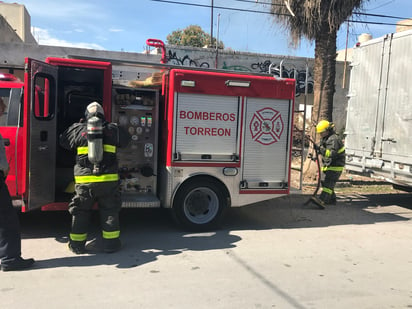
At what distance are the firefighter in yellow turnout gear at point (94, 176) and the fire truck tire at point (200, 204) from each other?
1223mm

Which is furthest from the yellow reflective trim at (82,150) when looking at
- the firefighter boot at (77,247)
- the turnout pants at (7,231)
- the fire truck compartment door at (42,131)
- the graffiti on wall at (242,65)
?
the graffiti on wall at (242,65)

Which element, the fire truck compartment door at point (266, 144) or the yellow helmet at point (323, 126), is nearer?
the fire truck compartment door at point (266, 144)

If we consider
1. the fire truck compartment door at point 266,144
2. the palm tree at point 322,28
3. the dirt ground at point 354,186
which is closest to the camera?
the fire truck compartment door at point 266,144

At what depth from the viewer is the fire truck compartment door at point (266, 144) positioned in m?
5.99

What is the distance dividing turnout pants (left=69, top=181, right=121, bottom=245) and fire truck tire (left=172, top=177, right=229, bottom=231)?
1.21m

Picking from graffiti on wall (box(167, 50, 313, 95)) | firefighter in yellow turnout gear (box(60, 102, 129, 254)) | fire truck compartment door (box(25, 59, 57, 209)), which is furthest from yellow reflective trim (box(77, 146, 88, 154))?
graffiti on wall (box(167, 50, 313, 95))

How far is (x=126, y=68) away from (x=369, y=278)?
14.7 feet

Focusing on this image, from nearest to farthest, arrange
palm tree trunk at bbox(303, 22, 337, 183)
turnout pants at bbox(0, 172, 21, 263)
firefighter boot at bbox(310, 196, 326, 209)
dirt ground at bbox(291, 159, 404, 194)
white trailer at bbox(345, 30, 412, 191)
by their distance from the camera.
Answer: turnout pants at bbox(0, 172, 21, 263)
white trailer at bbox(345, 30, 412, 191)
firefighter boot at bbox(310, 196, 326, 209)
dirt ground at bbox(291, 159, 404, 194)
palm tree trunk at bbox(303, 22, 337, 183)

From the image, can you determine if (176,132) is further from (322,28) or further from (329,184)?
(322,28)

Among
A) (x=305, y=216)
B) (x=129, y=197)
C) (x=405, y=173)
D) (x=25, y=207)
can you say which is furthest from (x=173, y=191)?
(x=405, y=173)

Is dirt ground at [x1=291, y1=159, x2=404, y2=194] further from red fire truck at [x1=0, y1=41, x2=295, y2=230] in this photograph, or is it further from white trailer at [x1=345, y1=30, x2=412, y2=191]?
red fire truck at [x1=0, y1=41, x2=295, y2=230]

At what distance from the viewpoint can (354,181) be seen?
1095 cm

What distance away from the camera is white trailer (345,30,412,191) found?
7379 millimetres

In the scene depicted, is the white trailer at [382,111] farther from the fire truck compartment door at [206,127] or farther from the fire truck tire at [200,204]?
the fire truck tire at [200,204]
